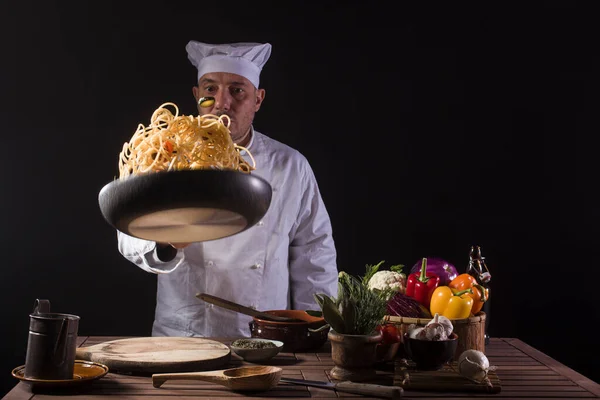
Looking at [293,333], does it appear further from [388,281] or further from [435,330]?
[435,330]

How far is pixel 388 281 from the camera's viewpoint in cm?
222

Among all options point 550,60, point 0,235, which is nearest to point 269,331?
point 0,235

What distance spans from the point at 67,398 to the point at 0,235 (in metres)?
2.21

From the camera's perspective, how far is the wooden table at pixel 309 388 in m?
1.70

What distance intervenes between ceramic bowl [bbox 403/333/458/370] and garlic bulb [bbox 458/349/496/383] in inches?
2.1

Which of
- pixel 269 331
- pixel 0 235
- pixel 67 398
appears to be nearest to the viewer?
pixel 67 398

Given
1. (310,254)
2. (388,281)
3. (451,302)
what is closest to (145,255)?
(388,281)

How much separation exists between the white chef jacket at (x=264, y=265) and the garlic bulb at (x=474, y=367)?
127 cm

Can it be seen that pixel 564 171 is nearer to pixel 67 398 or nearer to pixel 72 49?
pixel 72 49

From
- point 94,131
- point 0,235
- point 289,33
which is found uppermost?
point 289,33

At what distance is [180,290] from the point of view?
302 centimetres

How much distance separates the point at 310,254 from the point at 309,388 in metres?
1.46

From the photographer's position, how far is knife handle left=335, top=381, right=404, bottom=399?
5.57 feet

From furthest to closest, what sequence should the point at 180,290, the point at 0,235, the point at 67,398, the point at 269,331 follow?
1. the point at 0,235
2. the point at 180,290
3. the point at 269,331
4. the point at 67,398
